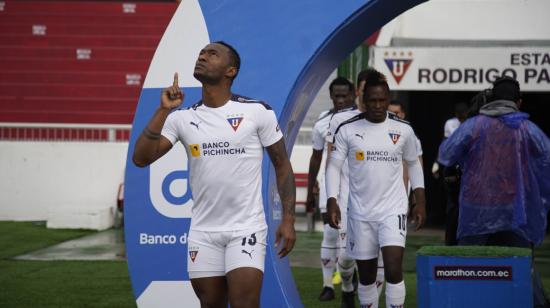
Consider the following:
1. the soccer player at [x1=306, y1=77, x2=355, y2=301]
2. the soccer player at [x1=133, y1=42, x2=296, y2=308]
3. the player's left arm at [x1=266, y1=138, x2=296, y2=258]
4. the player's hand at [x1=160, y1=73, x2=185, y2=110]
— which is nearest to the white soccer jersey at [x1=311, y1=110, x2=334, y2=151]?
the soccer player at [x1=306, y1=77, x2=355, y2=301]

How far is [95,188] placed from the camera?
1805 cm

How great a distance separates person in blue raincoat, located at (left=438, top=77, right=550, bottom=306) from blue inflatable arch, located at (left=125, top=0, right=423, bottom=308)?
1116mm

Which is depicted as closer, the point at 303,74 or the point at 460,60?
the point at 303,74

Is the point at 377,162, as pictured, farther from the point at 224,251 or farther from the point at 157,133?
the point at 157,133

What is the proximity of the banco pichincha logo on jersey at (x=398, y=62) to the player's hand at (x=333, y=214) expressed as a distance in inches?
298

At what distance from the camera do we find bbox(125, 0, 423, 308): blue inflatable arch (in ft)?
25.2

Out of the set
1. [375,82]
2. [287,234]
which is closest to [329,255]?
[375,82]

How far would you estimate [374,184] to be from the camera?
319 inches

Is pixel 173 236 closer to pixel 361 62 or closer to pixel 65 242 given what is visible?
pixel 65 242

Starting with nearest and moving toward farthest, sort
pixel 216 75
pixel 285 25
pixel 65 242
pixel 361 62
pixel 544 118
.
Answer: pixel 216 75 → pixel 285 25 → pixel 65 242 → pixel 361 62 → pixel 544 118

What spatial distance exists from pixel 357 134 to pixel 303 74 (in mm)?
780

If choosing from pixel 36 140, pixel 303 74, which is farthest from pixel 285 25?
pixel 36 140

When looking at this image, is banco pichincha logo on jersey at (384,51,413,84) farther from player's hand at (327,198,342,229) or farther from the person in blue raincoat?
player's hand at (327,198,342,229)

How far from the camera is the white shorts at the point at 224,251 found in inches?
232
